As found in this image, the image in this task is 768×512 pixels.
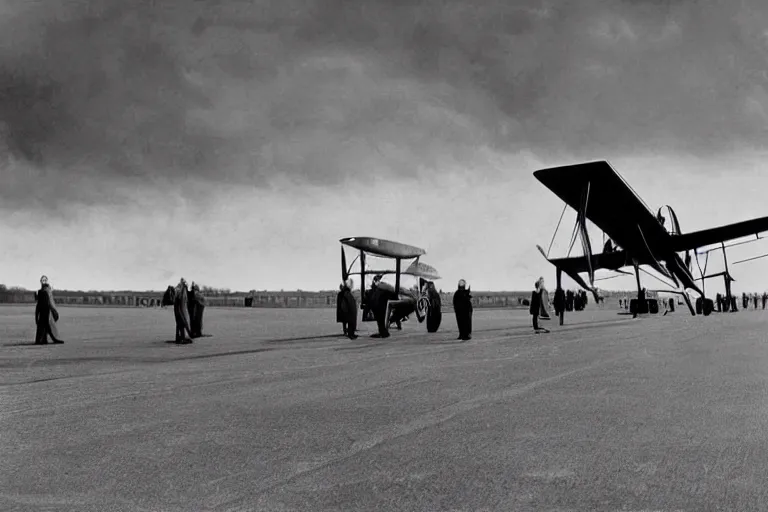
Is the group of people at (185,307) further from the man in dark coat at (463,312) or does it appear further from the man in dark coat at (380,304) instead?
the man in dark coat at (463,312)

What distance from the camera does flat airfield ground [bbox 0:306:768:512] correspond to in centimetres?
412

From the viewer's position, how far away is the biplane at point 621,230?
2539cm

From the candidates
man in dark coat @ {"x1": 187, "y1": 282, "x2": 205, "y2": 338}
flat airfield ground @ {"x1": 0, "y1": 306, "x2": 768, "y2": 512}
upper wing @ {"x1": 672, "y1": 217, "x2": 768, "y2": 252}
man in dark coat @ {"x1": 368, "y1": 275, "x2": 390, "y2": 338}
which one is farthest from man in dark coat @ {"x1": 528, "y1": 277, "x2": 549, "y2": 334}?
upper wing @ {"x1": 672, "y1": 217, "x2": 768, "y2": 252}

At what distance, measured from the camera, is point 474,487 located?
4.27 m

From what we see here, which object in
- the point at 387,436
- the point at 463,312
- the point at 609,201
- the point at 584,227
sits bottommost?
the point at 387,436

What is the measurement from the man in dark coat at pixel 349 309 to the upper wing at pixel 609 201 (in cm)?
1072

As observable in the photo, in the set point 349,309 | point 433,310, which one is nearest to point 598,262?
point 433,310

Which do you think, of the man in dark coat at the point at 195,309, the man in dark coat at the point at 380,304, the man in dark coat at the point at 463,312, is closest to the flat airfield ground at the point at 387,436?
the man in dark coat at the point at 463,312

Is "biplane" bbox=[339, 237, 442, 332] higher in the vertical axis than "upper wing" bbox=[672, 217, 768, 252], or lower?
lower

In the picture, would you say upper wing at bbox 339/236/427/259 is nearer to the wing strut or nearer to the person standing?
the wing strut

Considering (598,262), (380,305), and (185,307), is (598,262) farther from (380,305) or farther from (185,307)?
(185,307)

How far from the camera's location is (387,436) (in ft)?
19.2

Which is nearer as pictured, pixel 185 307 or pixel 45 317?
pixel 45 317

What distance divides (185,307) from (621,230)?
67.7ft
